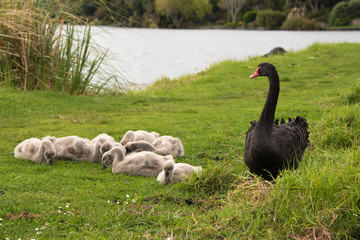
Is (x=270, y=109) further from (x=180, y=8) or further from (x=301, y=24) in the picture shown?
(x=180, y=8)

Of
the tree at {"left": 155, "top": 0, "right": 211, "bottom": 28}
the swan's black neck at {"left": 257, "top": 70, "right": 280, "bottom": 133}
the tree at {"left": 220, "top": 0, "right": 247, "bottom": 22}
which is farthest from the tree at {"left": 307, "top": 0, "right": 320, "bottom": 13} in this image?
the swan's black neck at {"left": 257, "top": 70, "right": 280, "bottom": 133}

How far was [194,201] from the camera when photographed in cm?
473

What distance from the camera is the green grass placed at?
3.65 m

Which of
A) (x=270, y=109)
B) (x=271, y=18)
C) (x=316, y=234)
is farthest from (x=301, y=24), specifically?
(x=316, y=234)

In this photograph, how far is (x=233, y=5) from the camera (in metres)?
57.6

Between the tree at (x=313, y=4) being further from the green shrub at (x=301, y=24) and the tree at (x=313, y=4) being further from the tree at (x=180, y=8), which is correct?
the tree at (x=180, y=8)

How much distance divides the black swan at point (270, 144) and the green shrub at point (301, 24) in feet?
147

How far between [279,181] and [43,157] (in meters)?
3.55

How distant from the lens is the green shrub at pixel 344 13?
156 feet

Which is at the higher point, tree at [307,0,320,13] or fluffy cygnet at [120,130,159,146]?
tree at [307,0,320,13]

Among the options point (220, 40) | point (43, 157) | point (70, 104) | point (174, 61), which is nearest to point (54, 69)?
point (70, 104)

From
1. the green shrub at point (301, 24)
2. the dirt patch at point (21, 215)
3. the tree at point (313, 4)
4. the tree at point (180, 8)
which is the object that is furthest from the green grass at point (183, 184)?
the tree at point (313, 4)

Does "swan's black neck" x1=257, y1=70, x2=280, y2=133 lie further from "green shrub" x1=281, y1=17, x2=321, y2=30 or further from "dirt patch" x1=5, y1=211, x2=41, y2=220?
"green shrub" x1=281, y1=17, x2=321, y2=30

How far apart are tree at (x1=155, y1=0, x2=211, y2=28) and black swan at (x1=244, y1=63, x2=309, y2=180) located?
38.9 meters
